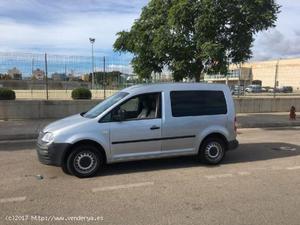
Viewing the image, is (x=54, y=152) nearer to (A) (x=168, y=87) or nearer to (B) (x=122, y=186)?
(B) (x=122, y=186)

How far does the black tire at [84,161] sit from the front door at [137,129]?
0.38m

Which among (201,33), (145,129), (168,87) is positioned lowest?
(145,129)

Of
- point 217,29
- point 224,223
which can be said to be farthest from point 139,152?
point 217,29

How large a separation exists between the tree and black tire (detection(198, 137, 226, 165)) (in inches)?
249

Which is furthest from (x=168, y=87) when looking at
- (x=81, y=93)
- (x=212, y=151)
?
(x=81, y=93)

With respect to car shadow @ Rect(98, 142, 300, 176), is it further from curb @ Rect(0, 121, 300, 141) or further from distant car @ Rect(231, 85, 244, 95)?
distant car @ Rect(231, 85, 244, 95)

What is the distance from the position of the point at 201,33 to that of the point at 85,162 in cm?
894

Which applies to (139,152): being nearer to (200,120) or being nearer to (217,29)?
(200,120)

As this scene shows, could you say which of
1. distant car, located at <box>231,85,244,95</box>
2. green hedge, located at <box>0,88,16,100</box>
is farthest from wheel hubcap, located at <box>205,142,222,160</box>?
distant car, located at <box>231,85,244,95</box>

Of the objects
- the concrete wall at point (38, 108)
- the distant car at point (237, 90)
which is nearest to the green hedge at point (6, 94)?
the concrete wall at point (38, 108)

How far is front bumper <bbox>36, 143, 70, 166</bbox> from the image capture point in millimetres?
7688

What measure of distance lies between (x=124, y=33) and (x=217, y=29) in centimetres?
441

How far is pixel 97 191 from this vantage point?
698 cm

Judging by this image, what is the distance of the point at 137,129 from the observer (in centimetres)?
828
